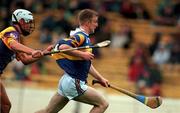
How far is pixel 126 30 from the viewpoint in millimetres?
21906

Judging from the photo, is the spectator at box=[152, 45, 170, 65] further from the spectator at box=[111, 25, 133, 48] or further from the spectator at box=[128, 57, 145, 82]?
the spectator at box=[111, 25, 133, 48]

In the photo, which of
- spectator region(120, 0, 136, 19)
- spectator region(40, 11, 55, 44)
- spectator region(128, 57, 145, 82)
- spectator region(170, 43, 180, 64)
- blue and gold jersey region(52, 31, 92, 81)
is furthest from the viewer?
spectator region(120, 0, 136, 19)

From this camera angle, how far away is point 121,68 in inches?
822

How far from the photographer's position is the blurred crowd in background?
19.9 m

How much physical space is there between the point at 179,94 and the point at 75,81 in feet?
27.5

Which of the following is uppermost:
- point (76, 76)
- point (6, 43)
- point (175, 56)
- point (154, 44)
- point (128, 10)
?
point (6, 43)

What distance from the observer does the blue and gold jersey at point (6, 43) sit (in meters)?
11.6

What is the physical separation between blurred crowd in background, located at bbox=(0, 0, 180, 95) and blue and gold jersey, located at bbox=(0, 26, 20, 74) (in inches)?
288

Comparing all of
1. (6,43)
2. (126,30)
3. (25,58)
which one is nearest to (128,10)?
(126,30)

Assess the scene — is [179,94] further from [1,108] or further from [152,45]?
[1,108]

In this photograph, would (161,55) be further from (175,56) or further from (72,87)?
(72,87)

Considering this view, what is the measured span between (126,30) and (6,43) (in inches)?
415

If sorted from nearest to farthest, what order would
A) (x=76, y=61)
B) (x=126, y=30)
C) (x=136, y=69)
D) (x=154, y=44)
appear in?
(x=76, y=61) → (x=136, y=69) → (x=154, y=44) → (x=126, y=30)

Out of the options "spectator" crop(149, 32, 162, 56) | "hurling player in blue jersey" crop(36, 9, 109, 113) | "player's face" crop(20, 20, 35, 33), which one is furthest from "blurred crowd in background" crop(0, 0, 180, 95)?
"player's face" crop(20, 20, 35, 33)
